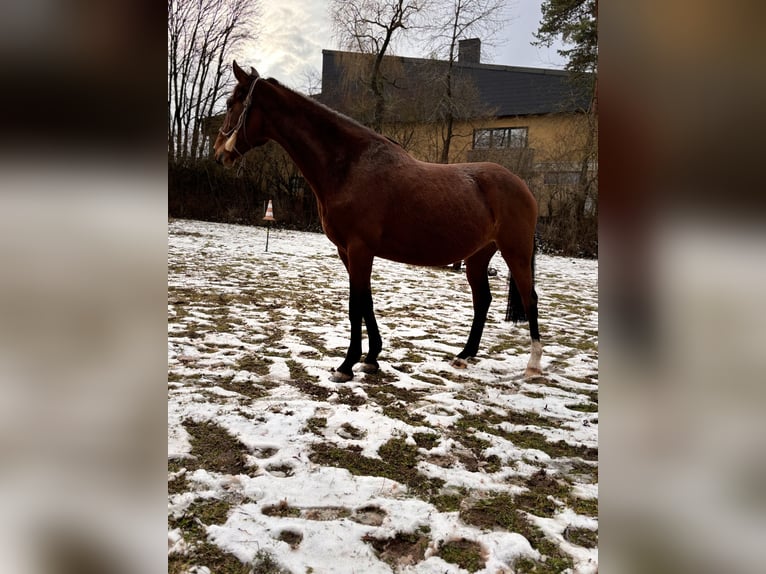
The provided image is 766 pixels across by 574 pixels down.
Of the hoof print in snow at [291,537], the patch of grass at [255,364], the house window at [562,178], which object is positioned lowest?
the hoof print in snow at [291,537]

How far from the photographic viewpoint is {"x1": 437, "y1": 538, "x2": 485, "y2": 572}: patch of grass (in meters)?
1.28

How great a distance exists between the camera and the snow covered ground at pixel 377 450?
1334mm

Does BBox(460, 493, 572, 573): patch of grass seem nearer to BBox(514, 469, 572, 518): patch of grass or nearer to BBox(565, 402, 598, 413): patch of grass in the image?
BBox(514, 469, 572, 518): patch of grass

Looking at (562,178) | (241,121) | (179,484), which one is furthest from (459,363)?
(562,178)

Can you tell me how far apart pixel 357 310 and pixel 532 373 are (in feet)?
4.40

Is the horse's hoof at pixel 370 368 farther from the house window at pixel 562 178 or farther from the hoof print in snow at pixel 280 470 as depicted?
the house window at pixel 562 178

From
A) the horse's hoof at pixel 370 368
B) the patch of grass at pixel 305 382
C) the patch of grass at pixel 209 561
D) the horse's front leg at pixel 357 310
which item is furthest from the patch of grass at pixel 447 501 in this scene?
the horse's hoof at pixel 370 368

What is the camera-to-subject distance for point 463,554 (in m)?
1.32

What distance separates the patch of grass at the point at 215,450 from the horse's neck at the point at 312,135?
164 centimetres
